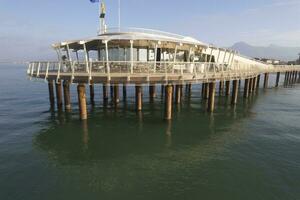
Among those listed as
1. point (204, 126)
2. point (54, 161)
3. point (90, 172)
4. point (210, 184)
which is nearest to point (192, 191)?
point (210, 184)

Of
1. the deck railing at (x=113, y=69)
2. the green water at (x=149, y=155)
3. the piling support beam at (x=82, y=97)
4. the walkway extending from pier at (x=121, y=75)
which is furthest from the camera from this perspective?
the piling support beam at (x=82, y=97)

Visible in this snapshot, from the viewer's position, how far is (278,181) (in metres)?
14.3

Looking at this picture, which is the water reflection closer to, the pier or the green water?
the green water

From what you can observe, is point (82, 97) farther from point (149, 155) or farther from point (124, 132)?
point (149, 155)

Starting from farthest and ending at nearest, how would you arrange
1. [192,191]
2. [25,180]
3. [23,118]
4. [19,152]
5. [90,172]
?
1. [23,118]
2. [19,152]
3. [90,172]
4. [25,180]
5. [192,191]

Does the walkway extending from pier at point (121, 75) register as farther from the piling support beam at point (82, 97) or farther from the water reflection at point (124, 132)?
the water reflection at point (124, 132)

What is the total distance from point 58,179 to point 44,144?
20.7ft

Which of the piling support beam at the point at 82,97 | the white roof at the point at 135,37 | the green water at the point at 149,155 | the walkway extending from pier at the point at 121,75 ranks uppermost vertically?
the white roof at the point at 135,37

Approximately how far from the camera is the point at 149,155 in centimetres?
1761

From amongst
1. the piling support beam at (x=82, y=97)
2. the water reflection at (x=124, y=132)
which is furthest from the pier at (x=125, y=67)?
the water reflection at (x=124, y=132)

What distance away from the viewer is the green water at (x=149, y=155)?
524 inches

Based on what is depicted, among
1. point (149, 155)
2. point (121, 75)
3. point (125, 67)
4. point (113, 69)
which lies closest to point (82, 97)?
point (113, 69)

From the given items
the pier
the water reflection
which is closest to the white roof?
the pier

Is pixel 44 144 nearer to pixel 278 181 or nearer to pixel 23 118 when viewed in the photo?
pixel 23 118
